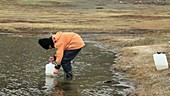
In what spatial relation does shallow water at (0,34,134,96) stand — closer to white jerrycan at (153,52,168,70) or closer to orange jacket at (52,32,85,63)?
orange jacket at (52,32,85,63)

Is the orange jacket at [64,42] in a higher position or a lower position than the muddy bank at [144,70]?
higher

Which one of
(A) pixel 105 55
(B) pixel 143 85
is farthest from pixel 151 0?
(B) pixel 143 85

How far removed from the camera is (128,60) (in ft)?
70.7

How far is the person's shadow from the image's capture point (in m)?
14.2

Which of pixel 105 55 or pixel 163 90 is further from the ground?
pixel 163 90

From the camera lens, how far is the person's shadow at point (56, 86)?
558 inches

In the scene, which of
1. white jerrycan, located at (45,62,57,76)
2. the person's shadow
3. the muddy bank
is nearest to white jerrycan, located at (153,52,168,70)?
the muddy bank

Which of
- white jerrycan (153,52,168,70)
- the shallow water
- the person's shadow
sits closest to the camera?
the person's shadow

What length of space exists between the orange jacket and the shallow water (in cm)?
122

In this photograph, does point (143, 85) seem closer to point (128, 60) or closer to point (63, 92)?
point (63, 92)

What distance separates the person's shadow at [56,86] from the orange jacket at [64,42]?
2.99 ft

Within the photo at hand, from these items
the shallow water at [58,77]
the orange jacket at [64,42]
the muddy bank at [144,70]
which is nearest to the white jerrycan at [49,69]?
the shallow water at [58,77]

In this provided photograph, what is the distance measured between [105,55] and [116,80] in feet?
27.5

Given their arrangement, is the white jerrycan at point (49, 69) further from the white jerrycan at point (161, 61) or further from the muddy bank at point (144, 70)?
the white jerrycan at point (161, 61)
